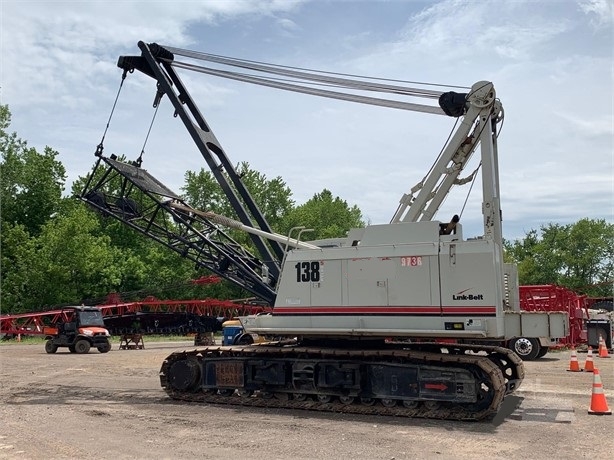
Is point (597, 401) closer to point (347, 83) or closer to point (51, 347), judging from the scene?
point (347, 83)

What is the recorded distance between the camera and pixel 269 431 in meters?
8.68

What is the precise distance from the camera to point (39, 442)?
799cm

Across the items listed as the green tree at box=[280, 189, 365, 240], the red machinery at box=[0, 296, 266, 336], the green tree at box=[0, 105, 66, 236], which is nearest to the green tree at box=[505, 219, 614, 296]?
the green tree at box=[280, 189, 365, 240]

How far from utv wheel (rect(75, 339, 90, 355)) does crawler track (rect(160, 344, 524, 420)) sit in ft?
50.0

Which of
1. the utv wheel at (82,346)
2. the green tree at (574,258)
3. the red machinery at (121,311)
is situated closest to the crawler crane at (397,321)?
the utv wheel at (82,346)

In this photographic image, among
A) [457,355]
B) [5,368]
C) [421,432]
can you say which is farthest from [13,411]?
[5,368]

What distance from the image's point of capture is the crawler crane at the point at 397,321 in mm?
9531

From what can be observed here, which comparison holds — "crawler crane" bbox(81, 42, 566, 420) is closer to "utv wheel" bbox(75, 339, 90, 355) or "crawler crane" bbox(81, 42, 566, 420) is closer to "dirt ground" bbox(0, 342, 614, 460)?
"dirt ground" bbox(0, 342, 614, 460)

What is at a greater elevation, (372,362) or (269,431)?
(372,362)

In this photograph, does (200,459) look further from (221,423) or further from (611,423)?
(611,423)

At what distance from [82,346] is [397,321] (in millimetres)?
19527

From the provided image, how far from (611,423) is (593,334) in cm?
1571

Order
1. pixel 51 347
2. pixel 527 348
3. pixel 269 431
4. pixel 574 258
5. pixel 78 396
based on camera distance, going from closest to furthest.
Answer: pixel 269 431, pixel 78 396, pixel 527 348, pixel 51 347, pixel 574 258

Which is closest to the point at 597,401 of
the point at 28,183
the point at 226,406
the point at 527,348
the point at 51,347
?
the point at 226,406
